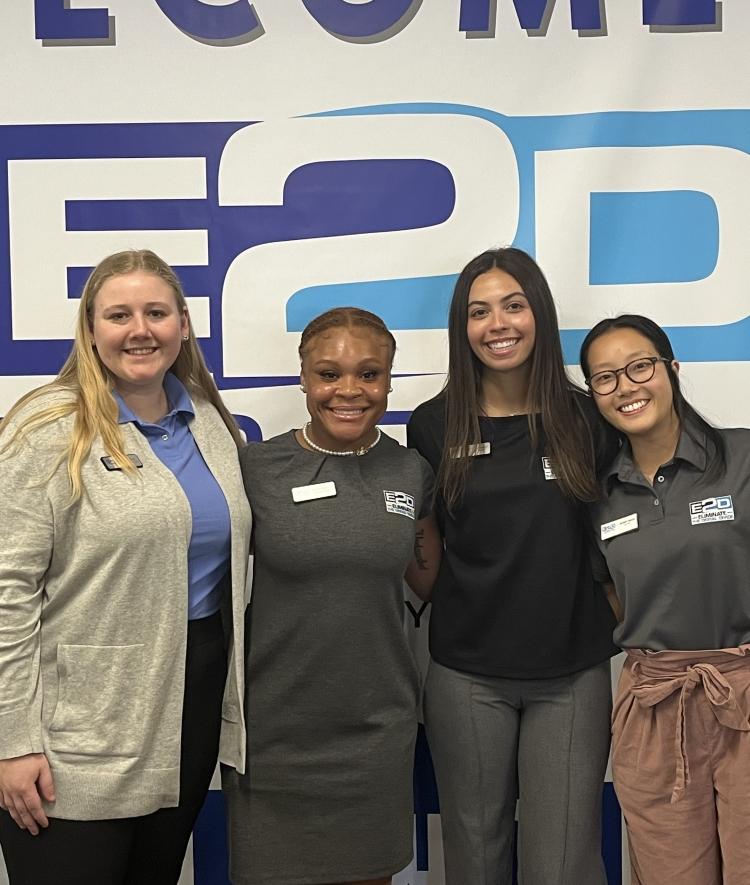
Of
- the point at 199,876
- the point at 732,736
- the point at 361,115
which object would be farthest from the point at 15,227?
the point at 732,736

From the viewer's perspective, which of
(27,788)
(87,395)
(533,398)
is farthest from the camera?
(533,398)

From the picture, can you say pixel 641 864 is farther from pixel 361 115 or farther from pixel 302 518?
pixel 361 115

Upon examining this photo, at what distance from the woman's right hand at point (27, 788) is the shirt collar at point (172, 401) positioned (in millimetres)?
633

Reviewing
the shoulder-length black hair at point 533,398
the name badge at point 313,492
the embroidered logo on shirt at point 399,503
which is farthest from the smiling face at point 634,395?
the name badge at point 313,492

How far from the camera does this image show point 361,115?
2352mm

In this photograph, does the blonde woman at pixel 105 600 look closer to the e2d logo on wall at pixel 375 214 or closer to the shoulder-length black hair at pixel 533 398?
the shoulder-length black hair at pixel 533 398

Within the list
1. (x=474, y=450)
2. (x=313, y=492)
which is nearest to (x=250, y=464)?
(x=313, y=492)

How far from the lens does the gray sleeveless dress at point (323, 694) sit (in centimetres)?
175

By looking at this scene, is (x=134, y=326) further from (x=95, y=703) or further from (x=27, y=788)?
(x=27, y=788)

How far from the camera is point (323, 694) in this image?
5.82ft

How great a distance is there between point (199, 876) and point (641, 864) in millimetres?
1266

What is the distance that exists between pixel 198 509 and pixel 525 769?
3.06 feet

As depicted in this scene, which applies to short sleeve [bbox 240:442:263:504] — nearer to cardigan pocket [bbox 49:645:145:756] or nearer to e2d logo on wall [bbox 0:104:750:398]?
cardigan pocket [bbox 49:645:145:756]

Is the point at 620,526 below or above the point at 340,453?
below
